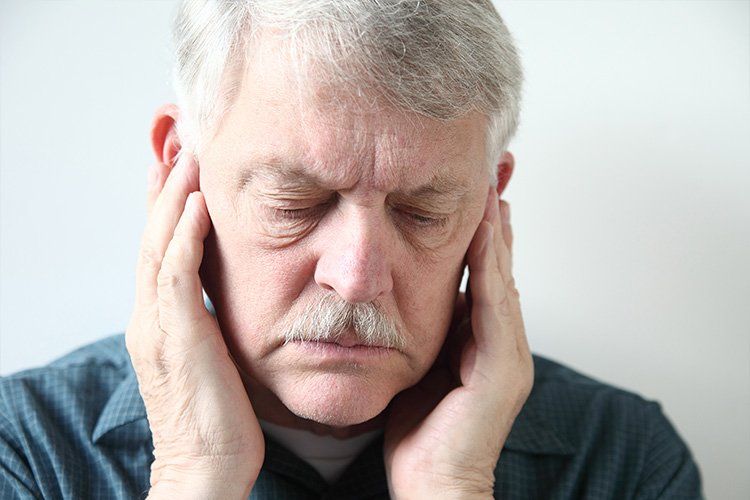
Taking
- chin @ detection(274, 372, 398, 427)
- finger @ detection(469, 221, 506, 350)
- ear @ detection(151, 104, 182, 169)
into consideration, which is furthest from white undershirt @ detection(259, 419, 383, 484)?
ear @ detection(151, 104, 182, 169)

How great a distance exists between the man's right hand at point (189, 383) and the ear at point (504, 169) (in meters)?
0.74

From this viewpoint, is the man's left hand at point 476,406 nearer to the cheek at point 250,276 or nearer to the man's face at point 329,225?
the man's face at point 329,225

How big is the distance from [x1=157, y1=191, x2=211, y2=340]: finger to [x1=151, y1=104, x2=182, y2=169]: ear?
8.1 inches

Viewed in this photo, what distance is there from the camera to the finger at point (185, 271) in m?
1.73

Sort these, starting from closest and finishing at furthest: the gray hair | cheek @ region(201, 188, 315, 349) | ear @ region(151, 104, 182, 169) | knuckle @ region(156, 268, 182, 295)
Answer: the gray hair
cheek @ region(201, 188, 315, 349)
knuckle @ region(156, 268, 182, 295)
ear @ region(151, 104, 182, 169)

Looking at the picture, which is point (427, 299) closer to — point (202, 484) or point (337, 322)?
point (337, 322)

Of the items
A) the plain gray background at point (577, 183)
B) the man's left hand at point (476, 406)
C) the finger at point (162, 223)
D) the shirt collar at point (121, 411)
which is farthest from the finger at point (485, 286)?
the shirt collar at point (121, 411)

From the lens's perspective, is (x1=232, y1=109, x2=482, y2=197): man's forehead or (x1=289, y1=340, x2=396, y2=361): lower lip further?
(x1=289, y1=340, x2=396, y2=361): lower lip

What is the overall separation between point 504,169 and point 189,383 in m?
0.92

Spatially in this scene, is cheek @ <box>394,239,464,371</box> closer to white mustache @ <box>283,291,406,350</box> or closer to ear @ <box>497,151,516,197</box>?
white mustache @ <box>283,291,406,350</box>

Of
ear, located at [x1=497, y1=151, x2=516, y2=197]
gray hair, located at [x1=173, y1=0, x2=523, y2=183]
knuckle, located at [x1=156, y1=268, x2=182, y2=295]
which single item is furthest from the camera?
ear, located at [x1=497, y1=151, x2=516, y2=197]

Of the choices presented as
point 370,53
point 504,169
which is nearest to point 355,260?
point 370,53

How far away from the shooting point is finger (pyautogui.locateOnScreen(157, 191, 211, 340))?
1.73 meters

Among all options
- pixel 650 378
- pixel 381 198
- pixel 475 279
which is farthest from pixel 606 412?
pixel 381 198
